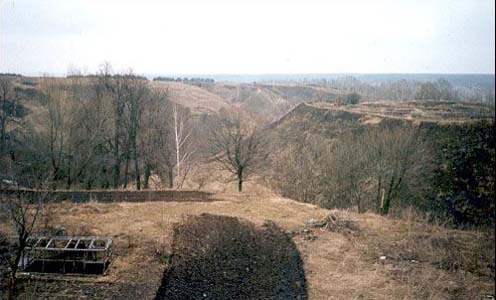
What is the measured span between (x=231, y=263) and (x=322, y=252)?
334 centimetres

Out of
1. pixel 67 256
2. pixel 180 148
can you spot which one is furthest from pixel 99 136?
pixel 67 256

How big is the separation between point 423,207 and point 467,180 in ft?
22.7

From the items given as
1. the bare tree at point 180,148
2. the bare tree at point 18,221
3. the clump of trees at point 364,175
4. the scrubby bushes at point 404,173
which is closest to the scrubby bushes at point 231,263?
the bare tree at point 18,221

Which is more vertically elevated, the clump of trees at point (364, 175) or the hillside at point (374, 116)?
the hillside at point (374, 116)

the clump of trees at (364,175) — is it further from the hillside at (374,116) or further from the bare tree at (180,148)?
the hillside at (374,116)

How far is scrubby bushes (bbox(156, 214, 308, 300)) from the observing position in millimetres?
10680

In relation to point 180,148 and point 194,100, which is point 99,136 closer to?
point 180,148

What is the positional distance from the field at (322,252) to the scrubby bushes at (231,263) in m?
0.39

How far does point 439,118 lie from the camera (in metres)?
46.5

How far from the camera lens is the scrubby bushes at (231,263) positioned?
1068cm

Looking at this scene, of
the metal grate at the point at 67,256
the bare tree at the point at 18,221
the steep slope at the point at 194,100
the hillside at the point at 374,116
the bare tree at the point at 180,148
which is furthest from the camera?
the steep slope at the point at 194,100

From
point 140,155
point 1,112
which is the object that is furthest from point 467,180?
point 1,112

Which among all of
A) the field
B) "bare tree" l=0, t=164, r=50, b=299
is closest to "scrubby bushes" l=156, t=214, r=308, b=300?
the field

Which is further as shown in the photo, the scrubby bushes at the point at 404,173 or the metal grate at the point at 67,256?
the scrubby bushes at the point at 404,173
